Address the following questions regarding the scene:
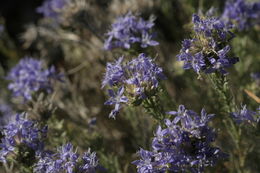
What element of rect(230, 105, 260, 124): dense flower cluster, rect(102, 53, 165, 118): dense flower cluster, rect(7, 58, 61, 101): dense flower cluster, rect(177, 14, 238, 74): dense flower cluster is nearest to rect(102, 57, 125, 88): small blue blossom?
rect(102, 53, 165, 118): dense flower cluster

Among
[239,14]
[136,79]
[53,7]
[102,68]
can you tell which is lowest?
[136,79]

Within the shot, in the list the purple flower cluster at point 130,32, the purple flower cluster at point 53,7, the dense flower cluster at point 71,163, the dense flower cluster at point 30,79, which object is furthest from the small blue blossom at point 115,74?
the purple flower cluster at point 53,7

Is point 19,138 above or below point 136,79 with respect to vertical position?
below

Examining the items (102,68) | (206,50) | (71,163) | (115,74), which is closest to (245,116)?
(206,50)

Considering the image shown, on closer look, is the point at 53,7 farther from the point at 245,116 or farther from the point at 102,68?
the point at 245,116

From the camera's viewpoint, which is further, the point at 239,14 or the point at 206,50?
the point at 239,14

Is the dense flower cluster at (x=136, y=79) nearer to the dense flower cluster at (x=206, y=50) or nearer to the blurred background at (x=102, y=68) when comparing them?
the dense flower cluster at (x=206, y=50)

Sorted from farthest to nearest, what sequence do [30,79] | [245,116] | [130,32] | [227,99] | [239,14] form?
[30,79] < [239,14] < [130,32] < [227,99] < [245,116]

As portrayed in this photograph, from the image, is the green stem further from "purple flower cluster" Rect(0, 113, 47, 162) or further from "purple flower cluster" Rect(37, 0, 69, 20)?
"purple flower cluster" Rect(37, 0, 69, 20)

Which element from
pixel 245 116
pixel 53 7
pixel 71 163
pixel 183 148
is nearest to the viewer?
pixel 183 148
